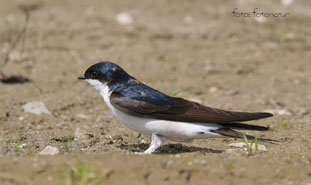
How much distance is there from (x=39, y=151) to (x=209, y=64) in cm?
351

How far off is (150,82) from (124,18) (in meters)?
2.07

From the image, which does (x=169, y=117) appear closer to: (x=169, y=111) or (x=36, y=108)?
(x=169, y=111)

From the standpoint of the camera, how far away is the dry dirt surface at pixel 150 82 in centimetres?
300

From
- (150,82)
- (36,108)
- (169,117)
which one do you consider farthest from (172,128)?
(150,82)

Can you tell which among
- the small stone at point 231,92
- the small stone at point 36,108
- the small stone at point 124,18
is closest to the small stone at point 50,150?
the small stone at point 36,108

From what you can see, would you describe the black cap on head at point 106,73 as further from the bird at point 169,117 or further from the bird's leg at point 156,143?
the bird's leg at point 156,143

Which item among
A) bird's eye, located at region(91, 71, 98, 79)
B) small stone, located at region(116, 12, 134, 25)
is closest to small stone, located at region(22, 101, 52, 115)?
bird's eye, located at region(91, 71, 98, 79)

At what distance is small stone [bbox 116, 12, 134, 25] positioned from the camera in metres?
8.07

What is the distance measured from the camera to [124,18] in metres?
8.18

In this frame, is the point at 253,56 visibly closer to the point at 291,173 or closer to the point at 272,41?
the point at 272,41

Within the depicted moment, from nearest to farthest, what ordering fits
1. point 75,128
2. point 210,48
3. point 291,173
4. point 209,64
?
point 291,173
point 75,128
point 209,64
point 210,48

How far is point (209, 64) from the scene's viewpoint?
22.8 ft

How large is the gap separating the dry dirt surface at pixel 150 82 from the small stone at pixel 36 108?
0.04m

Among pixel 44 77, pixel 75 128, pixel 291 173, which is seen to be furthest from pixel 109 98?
pixel 44 77
